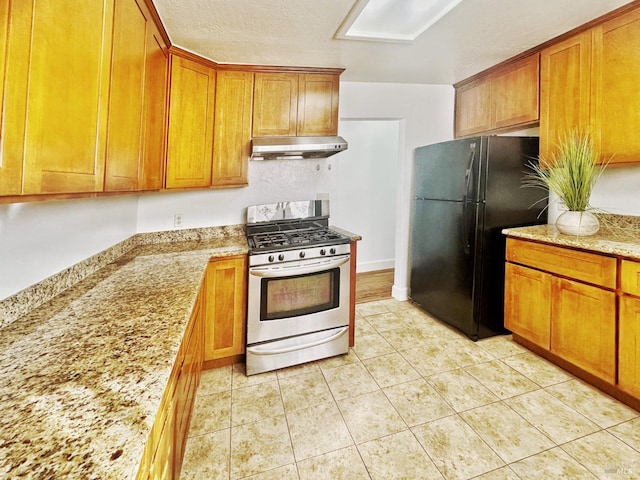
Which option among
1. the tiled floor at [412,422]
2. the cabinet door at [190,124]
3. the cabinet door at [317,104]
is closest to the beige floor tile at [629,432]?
the tiled floor at [412,422]

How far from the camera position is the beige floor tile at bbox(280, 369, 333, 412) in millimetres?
1874

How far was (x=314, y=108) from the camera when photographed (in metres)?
2.60

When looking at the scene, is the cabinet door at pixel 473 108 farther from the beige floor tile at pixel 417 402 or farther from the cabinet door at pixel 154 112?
the cabinet door at pixel 154 112

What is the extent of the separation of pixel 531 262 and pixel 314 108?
215 centimetres

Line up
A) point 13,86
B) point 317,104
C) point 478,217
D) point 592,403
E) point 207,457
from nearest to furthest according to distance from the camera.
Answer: point 13,86 → point 207,457 → point 592,403 → point 478,217 → point 317,104

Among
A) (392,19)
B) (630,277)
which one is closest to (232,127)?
(392,19)

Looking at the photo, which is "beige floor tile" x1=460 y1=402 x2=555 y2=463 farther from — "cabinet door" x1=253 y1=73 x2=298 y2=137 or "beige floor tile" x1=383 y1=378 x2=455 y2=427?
"cabinet door" x1=253 y1=73 x2=298 y2=137

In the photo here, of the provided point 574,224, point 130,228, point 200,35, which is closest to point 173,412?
point 130,228

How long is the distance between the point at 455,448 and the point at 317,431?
28.3 inches

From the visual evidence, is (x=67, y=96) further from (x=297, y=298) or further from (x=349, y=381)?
(x=349, y=381)

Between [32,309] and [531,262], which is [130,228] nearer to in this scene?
[32,309]

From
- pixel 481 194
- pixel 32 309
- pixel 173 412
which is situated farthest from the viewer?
pixel 481 194

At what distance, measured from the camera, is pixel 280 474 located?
140 cm

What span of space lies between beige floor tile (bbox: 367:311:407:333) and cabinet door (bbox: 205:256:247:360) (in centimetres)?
134
